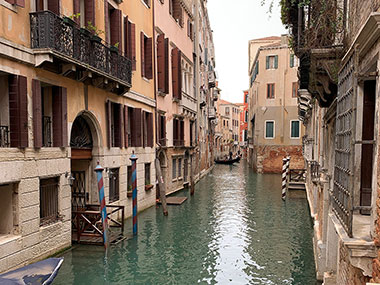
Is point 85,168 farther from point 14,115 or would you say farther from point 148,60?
point 148,60

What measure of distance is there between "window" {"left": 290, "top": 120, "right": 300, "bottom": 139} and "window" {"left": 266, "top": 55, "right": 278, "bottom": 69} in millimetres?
4652

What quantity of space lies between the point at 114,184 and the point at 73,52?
179 inches

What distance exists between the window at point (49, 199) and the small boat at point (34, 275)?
86.5 inches

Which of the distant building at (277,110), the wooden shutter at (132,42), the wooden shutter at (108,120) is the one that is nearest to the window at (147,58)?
the wooden shutter at (132,42)

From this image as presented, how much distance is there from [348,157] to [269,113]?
2361 cm

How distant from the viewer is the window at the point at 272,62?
25.8 m

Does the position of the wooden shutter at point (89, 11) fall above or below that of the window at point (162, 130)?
above

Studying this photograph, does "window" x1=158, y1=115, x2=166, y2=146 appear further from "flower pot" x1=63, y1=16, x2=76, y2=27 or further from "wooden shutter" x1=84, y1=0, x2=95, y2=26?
"flower pot" x1=63, y1=16, x2=76, y2=27

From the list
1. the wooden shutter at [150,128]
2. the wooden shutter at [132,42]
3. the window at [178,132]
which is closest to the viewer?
the wooden shutter at [132,42]

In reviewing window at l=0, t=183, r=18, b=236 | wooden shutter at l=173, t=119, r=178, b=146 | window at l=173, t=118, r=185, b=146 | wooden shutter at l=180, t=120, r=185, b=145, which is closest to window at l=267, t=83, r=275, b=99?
wooden shutter at l=180, t=120, r=185, b=145

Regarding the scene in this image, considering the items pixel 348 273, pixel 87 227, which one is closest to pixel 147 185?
pixel 87 227

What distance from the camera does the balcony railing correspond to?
585 cm

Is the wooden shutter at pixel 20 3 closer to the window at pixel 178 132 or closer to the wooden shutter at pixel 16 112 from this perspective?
the wooden shutter at pixel 16 112

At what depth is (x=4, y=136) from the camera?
5926 millimetres
